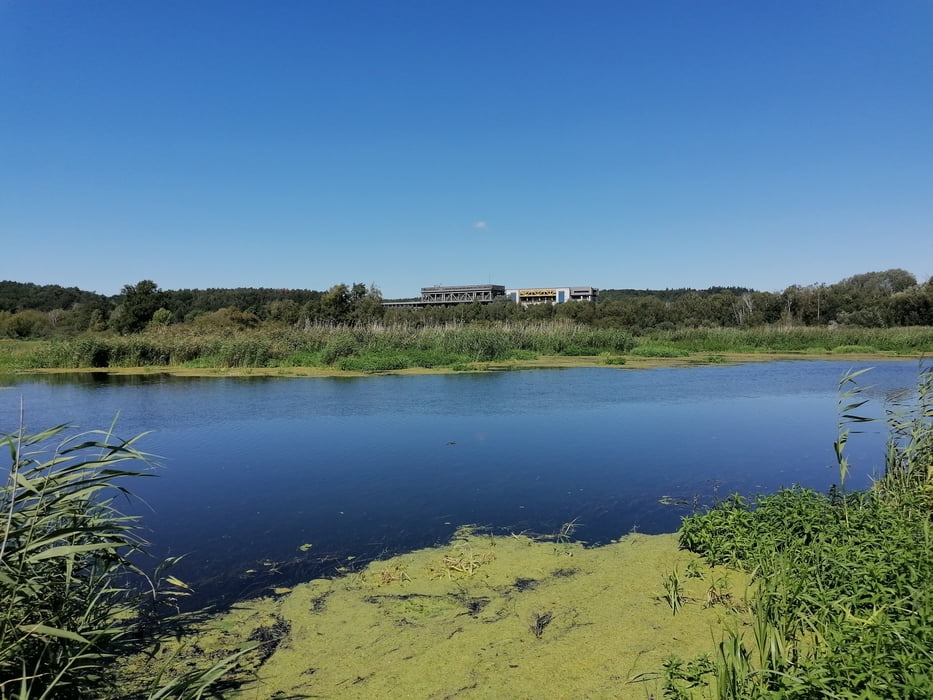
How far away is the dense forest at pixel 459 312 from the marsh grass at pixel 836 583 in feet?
97.1

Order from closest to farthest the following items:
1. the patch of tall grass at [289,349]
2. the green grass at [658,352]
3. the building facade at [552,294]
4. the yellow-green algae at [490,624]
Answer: the yellow-green algae at [490,624], the patch of tall grass at [289,349], the green grass at [658,352], the building facade at [552,294]

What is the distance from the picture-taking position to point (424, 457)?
9.24 metres

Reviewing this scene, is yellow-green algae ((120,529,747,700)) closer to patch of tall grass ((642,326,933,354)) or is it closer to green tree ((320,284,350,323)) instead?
patch of tall grass ((642,326,933,354))

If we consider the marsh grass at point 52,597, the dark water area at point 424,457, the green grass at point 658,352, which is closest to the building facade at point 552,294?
the green grass at point 658,352

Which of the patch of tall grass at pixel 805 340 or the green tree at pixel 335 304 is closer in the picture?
the patch of tall grass at pixel 805 340

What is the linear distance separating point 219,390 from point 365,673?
1542cm

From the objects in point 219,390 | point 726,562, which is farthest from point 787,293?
point 726,562

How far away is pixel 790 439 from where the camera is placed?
1020cm

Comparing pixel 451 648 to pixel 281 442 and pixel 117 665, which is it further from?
pixel 281 442

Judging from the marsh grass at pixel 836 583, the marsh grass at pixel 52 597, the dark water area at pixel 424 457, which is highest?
the marsh grass at pixel 52 597

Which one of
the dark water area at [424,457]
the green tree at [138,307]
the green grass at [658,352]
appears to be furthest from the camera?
the green tree at [138,307]

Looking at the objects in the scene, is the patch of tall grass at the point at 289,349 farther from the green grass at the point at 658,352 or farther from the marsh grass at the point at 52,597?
the marsh grass at the point at 52,597

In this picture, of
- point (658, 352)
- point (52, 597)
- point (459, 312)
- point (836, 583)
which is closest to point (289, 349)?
point (658, 352)

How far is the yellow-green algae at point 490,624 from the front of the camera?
351cm
